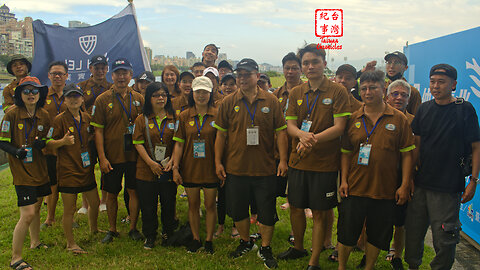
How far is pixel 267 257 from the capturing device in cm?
420

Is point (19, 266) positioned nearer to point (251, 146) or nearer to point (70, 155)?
point (70, 155)

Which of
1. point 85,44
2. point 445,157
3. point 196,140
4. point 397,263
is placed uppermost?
point 85,44

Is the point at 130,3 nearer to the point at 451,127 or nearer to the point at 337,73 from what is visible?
the point at 337,73

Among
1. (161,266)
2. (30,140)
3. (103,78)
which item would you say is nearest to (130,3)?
(103,78)

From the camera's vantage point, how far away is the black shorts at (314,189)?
3781mm

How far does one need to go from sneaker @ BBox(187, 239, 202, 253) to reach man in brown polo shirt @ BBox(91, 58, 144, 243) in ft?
3.28

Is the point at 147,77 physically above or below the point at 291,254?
above

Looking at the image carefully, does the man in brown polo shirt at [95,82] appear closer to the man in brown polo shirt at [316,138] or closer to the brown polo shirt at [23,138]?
the brown polo shirt at [23,138]

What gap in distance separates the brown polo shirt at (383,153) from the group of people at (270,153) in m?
0.01

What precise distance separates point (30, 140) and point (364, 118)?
13.0 feet

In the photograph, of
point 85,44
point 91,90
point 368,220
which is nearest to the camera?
point 368,220

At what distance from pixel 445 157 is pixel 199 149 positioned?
9.06 feet

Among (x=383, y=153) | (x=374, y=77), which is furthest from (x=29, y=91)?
(x=383, y=153)

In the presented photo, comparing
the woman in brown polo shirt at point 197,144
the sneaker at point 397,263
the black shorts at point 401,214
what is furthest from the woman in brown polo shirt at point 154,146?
the sneaker at point 397,263
